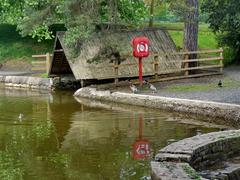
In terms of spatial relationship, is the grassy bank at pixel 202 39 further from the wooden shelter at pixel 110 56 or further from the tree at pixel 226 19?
the wooden shelter at pixel 110 56

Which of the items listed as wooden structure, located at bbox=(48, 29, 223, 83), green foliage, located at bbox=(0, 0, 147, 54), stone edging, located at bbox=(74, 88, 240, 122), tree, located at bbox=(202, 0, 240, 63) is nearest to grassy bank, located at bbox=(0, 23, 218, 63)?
tree, located at bbox=(202, 0, 240, 63)

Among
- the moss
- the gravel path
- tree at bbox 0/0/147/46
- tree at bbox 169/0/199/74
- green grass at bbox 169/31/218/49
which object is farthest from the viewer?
green grass at bbox 169/31/218/49

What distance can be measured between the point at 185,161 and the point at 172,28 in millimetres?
28572

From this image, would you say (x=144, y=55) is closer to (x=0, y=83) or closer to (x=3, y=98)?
(x=3, y=98)

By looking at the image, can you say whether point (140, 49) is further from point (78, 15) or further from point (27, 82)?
point (27, 82)

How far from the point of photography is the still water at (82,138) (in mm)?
9013

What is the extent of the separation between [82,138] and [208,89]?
7716 mm

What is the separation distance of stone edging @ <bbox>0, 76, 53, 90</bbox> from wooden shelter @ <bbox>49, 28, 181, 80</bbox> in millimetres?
895

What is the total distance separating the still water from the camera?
9013 millimetres

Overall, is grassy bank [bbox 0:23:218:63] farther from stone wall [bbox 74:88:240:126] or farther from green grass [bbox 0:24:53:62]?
stone wall [bbox 74:88:240:126]

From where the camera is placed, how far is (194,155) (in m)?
8.30

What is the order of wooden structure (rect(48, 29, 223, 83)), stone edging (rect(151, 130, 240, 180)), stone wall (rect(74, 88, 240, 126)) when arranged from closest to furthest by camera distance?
stone edging (rect(151, 130, 240, 180)) → stone wall (rect(74, 88, 240, 126)) → wooden structure (rect(48, 29, 223, 83))

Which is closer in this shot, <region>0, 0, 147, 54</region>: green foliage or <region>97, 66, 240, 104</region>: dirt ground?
<region>97, 66, 240, 104</region>: dirt ground

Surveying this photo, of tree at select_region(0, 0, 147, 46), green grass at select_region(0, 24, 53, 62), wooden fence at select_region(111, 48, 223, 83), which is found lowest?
wooden fence at select_region(111, 48, 223, 83)
